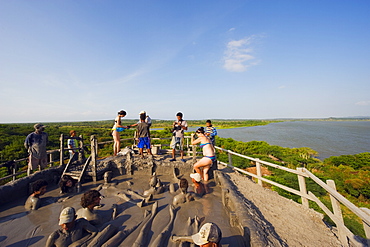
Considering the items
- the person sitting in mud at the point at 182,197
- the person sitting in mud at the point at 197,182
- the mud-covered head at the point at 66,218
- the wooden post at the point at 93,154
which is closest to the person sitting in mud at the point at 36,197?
the wooden post at the point at 93,154

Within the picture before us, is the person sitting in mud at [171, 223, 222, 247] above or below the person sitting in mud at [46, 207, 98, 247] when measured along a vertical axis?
above

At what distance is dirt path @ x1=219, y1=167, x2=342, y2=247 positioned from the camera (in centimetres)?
292

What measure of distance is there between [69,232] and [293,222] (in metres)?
4.26

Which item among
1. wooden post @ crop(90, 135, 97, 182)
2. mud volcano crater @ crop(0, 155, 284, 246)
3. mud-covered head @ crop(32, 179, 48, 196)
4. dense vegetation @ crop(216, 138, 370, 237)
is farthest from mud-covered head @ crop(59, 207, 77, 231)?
dense vegetation @ crop(216, 138, 370, 237)

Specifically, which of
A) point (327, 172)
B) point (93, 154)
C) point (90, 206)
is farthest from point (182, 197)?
point (327, 172)

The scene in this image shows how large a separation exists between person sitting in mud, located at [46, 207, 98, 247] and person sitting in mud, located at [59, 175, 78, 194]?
286cm

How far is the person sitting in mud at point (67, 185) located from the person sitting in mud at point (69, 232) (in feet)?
9.38

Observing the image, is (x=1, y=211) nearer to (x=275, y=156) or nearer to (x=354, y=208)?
(x=354, y=208)

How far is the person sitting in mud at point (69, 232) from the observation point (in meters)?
2.50

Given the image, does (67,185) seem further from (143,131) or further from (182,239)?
(182,239)

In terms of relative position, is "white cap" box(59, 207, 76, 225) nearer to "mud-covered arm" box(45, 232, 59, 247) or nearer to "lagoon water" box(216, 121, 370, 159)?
"mud-covered arm" box(45, 232, 59, 247)

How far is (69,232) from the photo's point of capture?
2.61 m

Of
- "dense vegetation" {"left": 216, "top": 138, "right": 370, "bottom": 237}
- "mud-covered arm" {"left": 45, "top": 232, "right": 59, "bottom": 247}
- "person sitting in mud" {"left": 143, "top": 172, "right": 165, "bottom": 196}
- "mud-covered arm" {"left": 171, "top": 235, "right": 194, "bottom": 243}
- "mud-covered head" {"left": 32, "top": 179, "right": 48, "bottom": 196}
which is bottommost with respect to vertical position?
"dense vegetation" {"left": 216, "top": 138, "right": 370, "bottom": 237}

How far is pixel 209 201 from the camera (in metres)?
4.36
